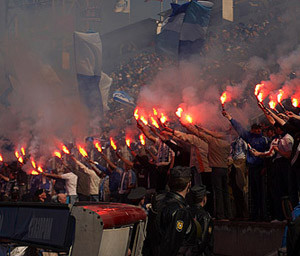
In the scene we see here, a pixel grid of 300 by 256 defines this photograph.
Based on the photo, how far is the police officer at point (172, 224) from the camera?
357cm

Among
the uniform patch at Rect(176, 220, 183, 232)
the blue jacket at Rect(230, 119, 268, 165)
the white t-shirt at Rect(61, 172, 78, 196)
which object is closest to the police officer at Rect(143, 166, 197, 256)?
the uniform patch at Rect(176, 220, 183, 232)

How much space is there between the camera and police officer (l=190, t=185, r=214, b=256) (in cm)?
376

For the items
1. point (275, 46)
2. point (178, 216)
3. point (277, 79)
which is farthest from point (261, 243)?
point (275, 46)

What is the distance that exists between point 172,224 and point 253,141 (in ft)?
18.3

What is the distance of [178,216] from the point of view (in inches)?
141

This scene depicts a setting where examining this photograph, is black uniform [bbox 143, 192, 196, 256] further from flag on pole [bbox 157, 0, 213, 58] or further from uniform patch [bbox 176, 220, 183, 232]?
flag on pole [bbox 157, 0, 213, 58]

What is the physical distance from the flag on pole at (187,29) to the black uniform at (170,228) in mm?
15587

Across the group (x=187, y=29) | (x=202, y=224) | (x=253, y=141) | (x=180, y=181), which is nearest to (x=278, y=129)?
(x=253, y=141)

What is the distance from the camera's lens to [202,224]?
13.3 ft

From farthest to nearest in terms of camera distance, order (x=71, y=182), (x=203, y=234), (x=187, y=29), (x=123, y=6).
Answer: (x=123, y=6) → (x=187, y=29) → (x=71, y=182) → (x=203, y=234)

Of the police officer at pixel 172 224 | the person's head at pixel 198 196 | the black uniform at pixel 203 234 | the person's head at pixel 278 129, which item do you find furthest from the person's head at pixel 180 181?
the person's head at pixel 278 129

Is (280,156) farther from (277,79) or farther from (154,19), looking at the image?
(154,19)

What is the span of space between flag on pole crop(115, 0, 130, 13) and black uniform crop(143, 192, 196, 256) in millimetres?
56756

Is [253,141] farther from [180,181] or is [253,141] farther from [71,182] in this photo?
[71,182]
